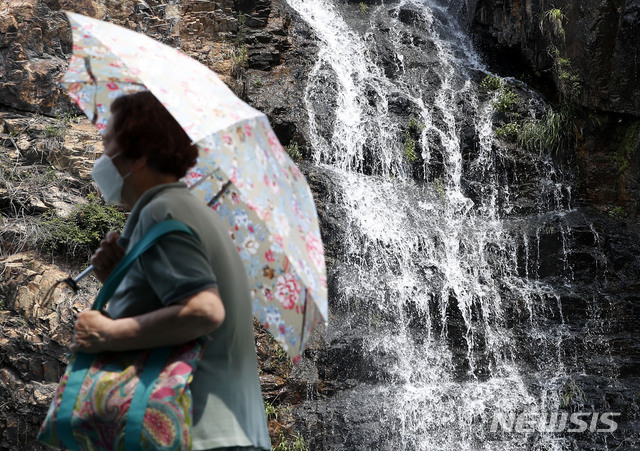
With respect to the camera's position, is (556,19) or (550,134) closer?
(550,134)

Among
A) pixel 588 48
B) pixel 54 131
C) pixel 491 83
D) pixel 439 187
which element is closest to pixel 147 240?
pixel 54 131

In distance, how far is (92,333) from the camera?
6.61 feet

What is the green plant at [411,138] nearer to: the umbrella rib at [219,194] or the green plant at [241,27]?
the green plant at [241,27]

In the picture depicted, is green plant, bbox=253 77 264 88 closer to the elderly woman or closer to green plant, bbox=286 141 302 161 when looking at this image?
green plant, bbox=286 141 302 161

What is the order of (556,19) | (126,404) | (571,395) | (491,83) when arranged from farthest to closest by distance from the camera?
(491,83) < (556,19) < (571,395) < (126,404)

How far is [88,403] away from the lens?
1.94m

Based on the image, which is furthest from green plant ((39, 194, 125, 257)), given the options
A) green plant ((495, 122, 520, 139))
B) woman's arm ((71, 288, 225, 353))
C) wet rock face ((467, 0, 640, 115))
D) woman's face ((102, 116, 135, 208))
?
wet rock face ((467, 0, 640, 115))

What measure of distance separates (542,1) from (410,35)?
7.36ft

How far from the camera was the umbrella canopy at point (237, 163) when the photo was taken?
7.36ft

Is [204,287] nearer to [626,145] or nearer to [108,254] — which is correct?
[108,254]

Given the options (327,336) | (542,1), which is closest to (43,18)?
(327,336)

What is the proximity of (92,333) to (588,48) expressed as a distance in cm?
898

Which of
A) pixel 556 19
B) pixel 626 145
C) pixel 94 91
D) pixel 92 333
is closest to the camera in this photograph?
pixel 92 333

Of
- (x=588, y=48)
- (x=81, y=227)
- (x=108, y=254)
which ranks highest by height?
(x=588, y=48)
